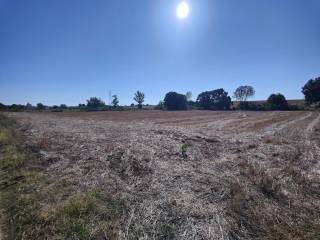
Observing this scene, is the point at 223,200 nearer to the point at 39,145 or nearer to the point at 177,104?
the point at 39,145

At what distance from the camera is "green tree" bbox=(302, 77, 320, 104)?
3071 inches

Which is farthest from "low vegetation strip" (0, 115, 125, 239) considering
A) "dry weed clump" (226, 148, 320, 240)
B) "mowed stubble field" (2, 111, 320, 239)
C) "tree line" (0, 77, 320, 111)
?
"tree line" (0, 77, 320, 111)

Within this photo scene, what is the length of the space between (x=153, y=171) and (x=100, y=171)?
1.51 m

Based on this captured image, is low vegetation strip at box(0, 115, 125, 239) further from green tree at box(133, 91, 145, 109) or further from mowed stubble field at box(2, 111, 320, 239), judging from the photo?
green tree at box(133, 91, 145, 109)

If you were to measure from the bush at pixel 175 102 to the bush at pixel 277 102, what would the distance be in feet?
91.8

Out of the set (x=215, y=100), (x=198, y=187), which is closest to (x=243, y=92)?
(x=215, y=100)

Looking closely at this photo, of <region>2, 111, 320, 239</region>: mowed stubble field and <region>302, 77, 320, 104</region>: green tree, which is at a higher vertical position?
<region>302, 77, 320, 104</region>: green tree

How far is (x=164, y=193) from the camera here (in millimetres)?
5398

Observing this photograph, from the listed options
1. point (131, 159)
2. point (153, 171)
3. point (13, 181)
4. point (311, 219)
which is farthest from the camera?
point (131, 159)

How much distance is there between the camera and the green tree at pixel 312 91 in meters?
78.0

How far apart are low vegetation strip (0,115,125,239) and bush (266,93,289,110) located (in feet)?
253

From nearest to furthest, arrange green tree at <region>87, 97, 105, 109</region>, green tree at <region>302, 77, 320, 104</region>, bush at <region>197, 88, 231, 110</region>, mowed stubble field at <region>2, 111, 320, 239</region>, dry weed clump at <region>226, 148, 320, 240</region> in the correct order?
1. dry weed clump at <region>226, 148, 320, 240</region>
2. mowed stubble field at <region>2, 111, 320, 239</region>
3. green tree at <region>302, 77, 320, 104</region>
4. bush at <region>197, 88, 231, 110</region>
5. green tree at <region>87, 97, 105, 109</region>

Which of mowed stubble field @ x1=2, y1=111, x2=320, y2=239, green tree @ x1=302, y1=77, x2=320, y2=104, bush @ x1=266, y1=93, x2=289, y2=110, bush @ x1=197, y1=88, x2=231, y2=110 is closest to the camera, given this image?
mowed stubble field @ x1=2, y1=111, x2=320, y2=239

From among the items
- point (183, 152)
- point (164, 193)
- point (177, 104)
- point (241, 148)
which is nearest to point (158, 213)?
point (164, 193)
